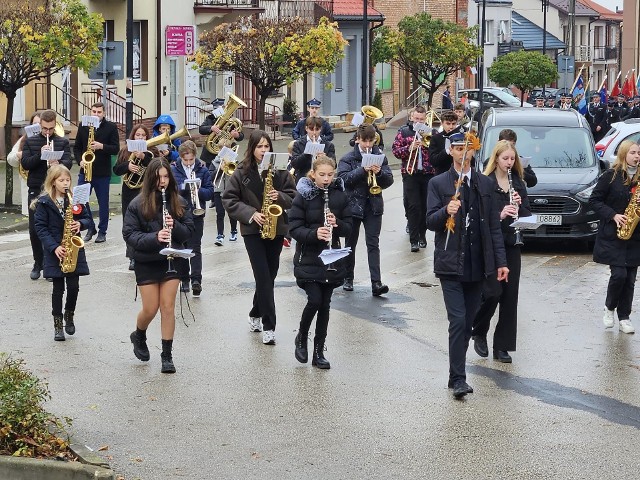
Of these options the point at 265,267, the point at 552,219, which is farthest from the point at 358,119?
the point at 265,267

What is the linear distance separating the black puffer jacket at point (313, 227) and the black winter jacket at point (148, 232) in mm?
823

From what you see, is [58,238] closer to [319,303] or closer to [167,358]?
[167,358]

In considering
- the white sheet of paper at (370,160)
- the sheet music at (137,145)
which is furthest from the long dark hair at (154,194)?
the sheet music at (137,145)

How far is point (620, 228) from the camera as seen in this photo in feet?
39.2

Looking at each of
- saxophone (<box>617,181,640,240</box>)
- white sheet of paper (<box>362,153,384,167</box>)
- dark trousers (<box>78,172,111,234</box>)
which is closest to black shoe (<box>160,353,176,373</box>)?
white sheet of paper (<box>362,153,384,167</box>)

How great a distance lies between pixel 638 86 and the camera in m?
46.4

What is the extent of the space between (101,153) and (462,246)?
29.1 feet

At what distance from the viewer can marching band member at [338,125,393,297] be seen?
45.7 ft

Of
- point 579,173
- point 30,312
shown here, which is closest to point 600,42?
point 579,173

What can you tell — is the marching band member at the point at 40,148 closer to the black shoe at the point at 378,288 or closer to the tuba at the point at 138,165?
the tuba at the point at 138,165

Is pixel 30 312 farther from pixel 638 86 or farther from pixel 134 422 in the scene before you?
pixel 638 86

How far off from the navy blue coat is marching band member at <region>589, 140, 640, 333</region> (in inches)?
175

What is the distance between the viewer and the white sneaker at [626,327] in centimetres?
1207

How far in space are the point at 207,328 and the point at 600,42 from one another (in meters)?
99.5
